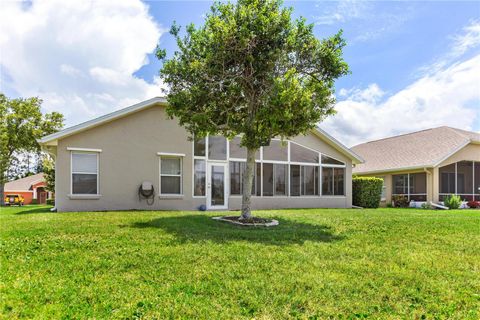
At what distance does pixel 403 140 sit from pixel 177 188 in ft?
61.2

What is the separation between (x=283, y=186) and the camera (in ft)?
56.6

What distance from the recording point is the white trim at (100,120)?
507 inches

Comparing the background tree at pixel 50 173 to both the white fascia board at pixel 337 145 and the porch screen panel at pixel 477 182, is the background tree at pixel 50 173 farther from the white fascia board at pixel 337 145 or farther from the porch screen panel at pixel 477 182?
the porch screen panel at pixel 477 182

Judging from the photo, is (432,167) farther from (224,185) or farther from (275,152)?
(224,185)

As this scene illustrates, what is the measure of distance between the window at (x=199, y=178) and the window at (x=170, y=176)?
2.07 ft

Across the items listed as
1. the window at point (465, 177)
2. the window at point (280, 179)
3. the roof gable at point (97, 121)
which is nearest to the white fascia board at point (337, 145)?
the window at point (280, 179)

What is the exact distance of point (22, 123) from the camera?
30.7 m

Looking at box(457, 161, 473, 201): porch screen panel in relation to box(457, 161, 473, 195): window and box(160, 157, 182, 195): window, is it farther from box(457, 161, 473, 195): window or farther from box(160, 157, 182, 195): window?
box(160, 157, 182, 195): window

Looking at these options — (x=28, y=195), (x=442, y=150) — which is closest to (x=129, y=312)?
(x=442, y=150)

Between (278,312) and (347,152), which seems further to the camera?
(347,152)

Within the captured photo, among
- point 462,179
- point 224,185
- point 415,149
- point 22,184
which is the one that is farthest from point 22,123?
point 462,179

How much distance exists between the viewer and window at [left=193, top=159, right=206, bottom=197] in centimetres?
1535

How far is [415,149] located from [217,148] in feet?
47.7

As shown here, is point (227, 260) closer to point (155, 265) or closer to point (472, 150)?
point (155, 265)
